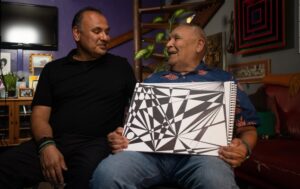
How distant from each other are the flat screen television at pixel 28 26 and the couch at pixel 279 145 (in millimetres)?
2962

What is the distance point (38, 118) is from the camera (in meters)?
1.41

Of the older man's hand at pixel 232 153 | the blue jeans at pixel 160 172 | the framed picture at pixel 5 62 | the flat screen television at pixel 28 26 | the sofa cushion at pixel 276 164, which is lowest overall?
the sofa cushion at pixel 276 164

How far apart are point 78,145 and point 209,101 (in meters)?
0.63

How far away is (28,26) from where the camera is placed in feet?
13.6

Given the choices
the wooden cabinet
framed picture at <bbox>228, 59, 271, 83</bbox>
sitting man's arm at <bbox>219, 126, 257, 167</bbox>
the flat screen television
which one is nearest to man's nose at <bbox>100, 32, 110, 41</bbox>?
sitting man's arm at <bbox>219, 126, 257, 167</bbox>

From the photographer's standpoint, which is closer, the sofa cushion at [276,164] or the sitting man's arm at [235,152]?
the sitting man's arm at [235,152]

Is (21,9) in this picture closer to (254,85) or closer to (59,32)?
(59,32)

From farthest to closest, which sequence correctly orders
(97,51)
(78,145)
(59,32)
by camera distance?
(59,32)
(97,51)
(78,145)

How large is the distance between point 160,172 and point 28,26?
12.0 ft

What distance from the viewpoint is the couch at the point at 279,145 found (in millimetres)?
1459

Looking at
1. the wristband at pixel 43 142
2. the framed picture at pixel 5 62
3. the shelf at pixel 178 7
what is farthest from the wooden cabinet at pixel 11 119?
the wristband at pixel 43 142

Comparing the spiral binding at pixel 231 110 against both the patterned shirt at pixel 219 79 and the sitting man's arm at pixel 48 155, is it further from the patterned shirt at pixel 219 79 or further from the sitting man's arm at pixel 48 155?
the sitting man's arm at pixel 48 155

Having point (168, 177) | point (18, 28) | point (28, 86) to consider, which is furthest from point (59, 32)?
point (168, 177)

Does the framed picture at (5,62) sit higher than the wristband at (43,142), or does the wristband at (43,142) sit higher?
the framed picture at (5,62)
